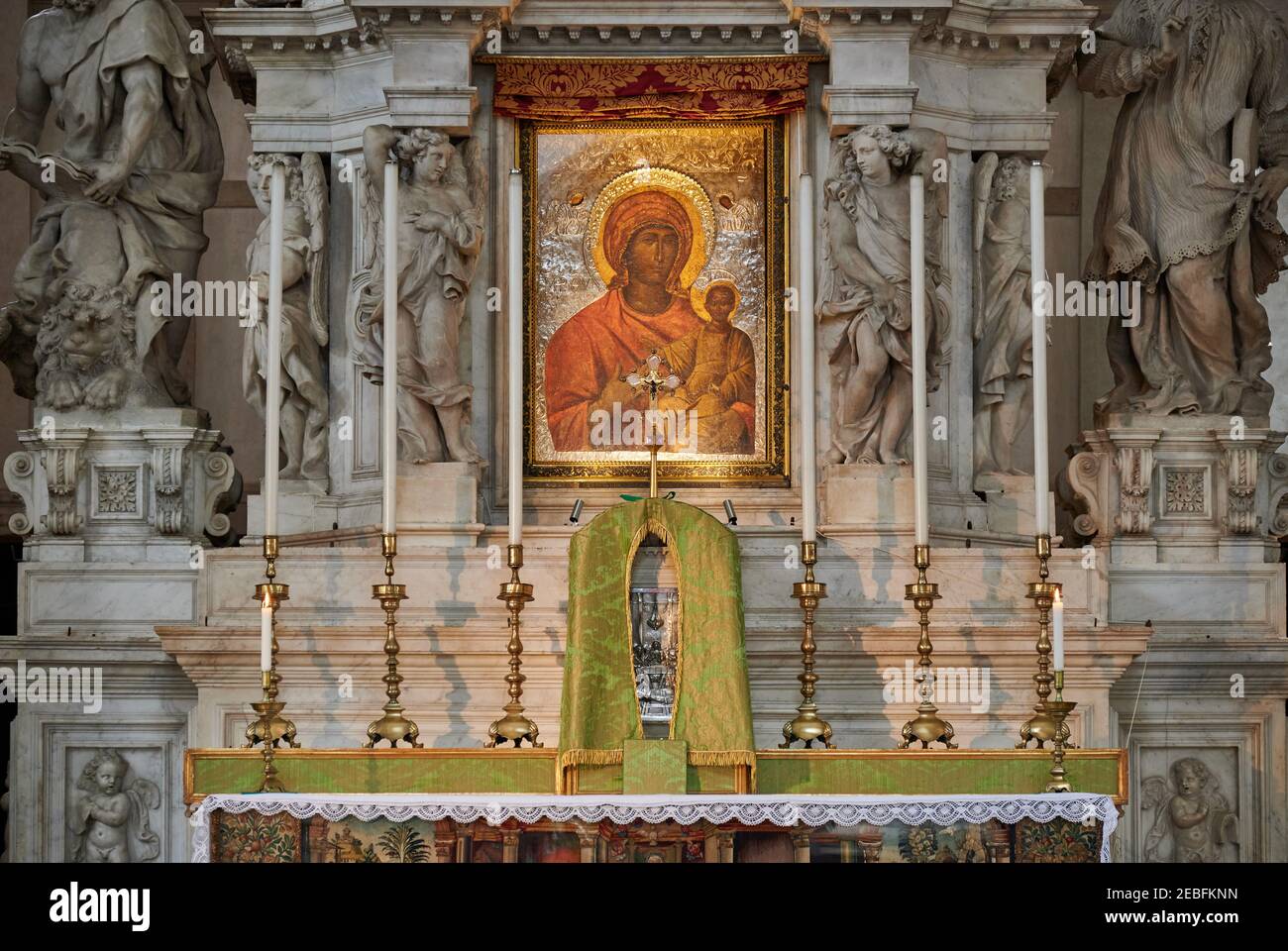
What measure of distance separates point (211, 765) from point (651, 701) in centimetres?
188

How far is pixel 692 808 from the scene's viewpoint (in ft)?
27.0

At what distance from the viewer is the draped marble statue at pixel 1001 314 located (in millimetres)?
11422

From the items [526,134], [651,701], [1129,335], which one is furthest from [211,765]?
[1129,335]

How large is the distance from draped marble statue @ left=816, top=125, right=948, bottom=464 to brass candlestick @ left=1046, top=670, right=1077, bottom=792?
233cm

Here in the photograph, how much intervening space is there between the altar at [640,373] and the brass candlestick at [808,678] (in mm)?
769

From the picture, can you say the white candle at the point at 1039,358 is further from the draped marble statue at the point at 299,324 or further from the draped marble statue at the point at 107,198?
the draped marble statue at the point at 107,198

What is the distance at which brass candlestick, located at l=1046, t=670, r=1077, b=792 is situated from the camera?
8461 millimetres

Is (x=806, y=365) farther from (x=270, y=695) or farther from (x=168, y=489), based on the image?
(x=168, y=489)

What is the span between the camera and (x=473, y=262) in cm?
1105

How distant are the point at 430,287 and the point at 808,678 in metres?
2.95

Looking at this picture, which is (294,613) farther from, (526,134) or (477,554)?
(526,134)

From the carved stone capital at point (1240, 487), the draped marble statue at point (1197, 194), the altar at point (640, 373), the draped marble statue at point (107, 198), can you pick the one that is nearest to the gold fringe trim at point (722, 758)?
the altar at point (640, 373)

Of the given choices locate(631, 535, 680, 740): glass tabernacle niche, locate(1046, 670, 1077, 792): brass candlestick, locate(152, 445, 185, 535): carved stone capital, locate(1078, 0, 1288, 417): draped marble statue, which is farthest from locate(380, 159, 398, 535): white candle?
locate(1078, 0, 1288, 417): draped marble statue

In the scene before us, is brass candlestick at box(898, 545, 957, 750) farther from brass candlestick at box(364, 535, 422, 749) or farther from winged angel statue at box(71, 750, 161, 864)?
winged angel statue at box(71, 750, 161, 864)
